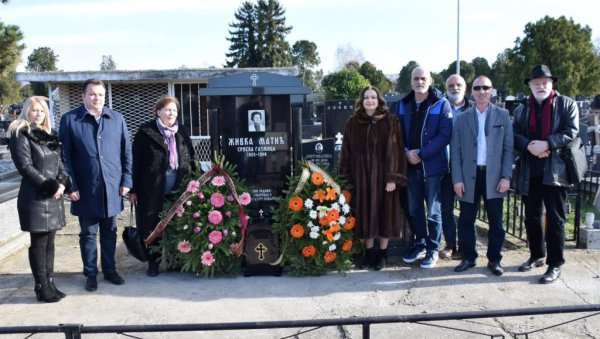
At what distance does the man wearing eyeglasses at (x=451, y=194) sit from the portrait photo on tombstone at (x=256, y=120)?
202cm

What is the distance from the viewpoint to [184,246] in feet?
17.3

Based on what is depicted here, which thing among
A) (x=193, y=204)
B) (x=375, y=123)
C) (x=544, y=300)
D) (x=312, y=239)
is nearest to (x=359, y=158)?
(x=375, y=123)

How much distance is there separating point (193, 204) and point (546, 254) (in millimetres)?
3729

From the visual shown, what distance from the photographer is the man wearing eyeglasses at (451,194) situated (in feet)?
18.6

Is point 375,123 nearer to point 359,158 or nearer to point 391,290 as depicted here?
Answer: point 359,158

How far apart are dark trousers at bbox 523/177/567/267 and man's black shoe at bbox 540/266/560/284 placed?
0.04 metres

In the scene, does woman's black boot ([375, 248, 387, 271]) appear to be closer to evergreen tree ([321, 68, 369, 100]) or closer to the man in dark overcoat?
the man in dark overcoat

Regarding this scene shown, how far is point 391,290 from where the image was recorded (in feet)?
16.3

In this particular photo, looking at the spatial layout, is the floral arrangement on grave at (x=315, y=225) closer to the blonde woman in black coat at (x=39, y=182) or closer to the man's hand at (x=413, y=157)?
the man's hand at (x=413, y=157)

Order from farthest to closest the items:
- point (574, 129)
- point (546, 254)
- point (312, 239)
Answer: point (546, 254), point (312, 239), point (574, 129)

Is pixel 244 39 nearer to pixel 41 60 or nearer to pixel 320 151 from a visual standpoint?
pixel 41 60

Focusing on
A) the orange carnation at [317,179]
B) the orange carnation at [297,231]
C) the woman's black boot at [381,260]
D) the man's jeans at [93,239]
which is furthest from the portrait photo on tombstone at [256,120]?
the woman's black boot at [381,260]

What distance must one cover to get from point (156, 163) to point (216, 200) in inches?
27.3

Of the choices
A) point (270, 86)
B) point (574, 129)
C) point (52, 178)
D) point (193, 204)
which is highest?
point (270, 86)
